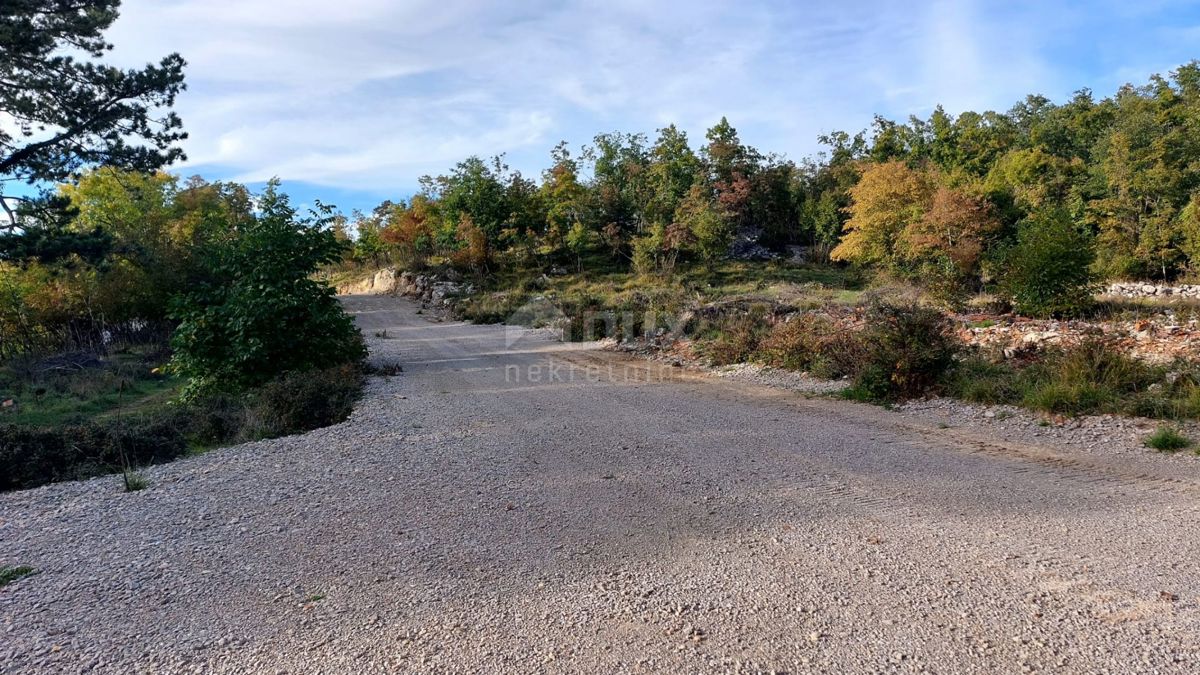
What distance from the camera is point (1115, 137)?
1245 inches

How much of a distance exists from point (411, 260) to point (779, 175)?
2446cm

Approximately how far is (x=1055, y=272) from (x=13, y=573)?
1680cm

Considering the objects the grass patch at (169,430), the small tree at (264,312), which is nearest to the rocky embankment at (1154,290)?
the small tree at (264,312)

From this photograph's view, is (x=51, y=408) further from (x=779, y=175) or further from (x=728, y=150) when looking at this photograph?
(x=779, y=175)

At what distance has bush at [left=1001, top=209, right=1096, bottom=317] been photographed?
45.3 ft

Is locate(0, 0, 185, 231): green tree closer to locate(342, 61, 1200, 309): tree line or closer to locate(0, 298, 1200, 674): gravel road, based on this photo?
locate(0, 298, 1200, 674): gravel road

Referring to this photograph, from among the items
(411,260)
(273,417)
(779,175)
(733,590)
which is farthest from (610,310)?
(779,175)

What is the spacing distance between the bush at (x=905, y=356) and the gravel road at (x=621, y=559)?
1.73 m

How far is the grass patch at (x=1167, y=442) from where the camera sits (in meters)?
5.89

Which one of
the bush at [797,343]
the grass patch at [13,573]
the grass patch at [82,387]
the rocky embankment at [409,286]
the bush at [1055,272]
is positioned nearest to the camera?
the grass patch at [13,573]

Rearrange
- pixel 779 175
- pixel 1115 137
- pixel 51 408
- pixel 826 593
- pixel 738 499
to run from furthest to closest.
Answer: pixel 779 175, pixel 1115 137, pixel 51 408, pixel 738 499, pixel 826 593

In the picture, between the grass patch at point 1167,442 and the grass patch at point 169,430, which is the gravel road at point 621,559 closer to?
the grass patch at point 1167,442

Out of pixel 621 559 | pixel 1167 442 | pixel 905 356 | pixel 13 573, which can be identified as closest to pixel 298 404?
pixel 13 573

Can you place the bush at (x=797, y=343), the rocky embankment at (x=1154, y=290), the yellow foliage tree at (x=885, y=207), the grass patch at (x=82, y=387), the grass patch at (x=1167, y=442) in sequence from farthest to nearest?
the yellow foliage tree at (x=885, y=207) < the rocky embankment at (x=1154, y=290) < the grass patch at (x=82, y=387) < the bush at (x=797, y=343) < the grass patch at (x=1167, y=442)
